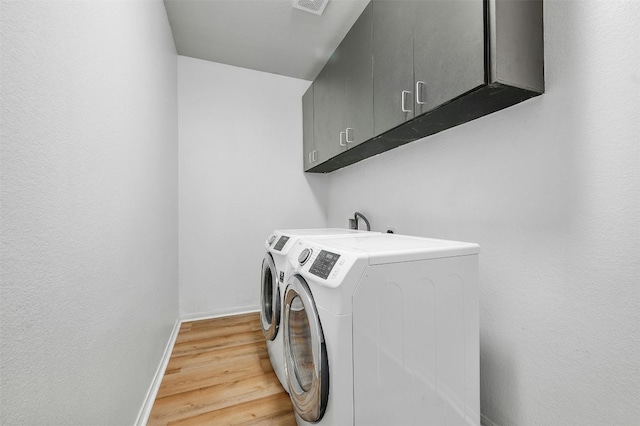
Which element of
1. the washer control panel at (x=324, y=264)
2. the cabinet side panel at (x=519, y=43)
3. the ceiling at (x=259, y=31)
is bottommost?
the washer control panel at (x=324, y=264)

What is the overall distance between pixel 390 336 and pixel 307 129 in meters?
2.33

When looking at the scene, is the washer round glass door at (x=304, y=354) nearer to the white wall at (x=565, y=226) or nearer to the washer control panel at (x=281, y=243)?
the washer control panel at (x=281, y=243)

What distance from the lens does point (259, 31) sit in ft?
7.26

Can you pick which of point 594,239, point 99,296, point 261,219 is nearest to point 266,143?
point 261,219

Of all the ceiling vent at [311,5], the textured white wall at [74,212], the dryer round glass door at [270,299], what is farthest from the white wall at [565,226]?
the textured white wall at [74,212]

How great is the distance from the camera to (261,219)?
2.93m

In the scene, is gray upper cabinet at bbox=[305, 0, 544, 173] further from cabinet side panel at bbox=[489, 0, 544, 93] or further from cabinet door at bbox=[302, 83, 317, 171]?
cabinet door at bbox=[302, 83, 317, 171]

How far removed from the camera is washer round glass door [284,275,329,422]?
93 cm

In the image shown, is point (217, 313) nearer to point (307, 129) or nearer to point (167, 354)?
point (167, 354)

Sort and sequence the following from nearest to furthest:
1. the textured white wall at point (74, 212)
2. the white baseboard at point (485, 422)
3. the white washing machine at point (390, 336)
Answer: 1. the textured white wall at point (74, 212)
2. the white washing machine at point (390, 336)
3. the white baseboard at point (485, 422)

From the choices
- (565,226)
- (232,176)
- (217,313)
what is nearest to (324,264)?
(565,226)

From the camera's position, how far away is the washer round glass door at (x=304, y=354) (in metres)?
0.93

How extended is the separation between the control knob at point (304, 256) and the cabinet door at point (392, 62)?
83 cm

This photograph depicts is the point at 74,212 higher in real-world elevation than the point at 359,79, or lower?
lower
